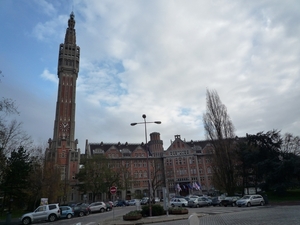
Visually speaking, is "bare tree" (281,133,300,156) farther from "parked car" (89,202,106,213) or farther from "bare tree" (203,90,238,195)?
"parked car" (89,202,106,213)

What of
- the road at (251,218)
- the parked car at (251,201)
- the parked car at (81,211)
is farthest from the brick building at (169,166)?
the road at (251,218)

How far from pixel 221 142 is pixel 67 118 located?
5947cm

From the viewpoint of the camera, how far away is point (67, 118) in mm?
82562

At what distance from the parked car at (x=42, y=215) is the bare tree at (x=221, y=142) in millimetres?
27103

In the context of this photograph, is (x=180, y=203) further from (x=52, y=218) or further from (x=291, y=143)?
(x=291, y=143)

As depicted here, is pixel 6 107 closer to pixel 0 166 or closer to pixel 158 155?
pixel 0 166

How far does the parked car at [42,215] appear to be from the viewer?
24.4 meters

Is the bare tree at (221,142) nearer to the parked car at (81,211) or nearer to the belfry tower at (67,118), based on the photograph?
the parked car at (81,211)

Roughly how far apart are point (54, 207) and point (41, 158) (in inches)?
740

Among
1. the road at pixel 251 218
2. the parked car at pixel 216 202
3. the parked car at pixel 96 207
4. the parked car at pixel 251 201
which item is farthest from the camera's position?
the parked car at pixel 216 202

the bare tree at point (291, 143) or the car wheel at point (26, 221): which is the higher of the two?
the bare tree at point (291, 143)

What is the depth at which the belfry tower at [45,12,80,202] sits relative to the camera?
72875 millimetres

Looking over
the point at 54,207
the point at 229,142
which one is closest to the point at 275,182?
the point at 229,142

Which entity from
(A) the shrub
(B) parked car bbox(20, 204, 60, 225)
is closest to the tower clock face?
(B) parked car bbox(20, 204, 60, 225)
